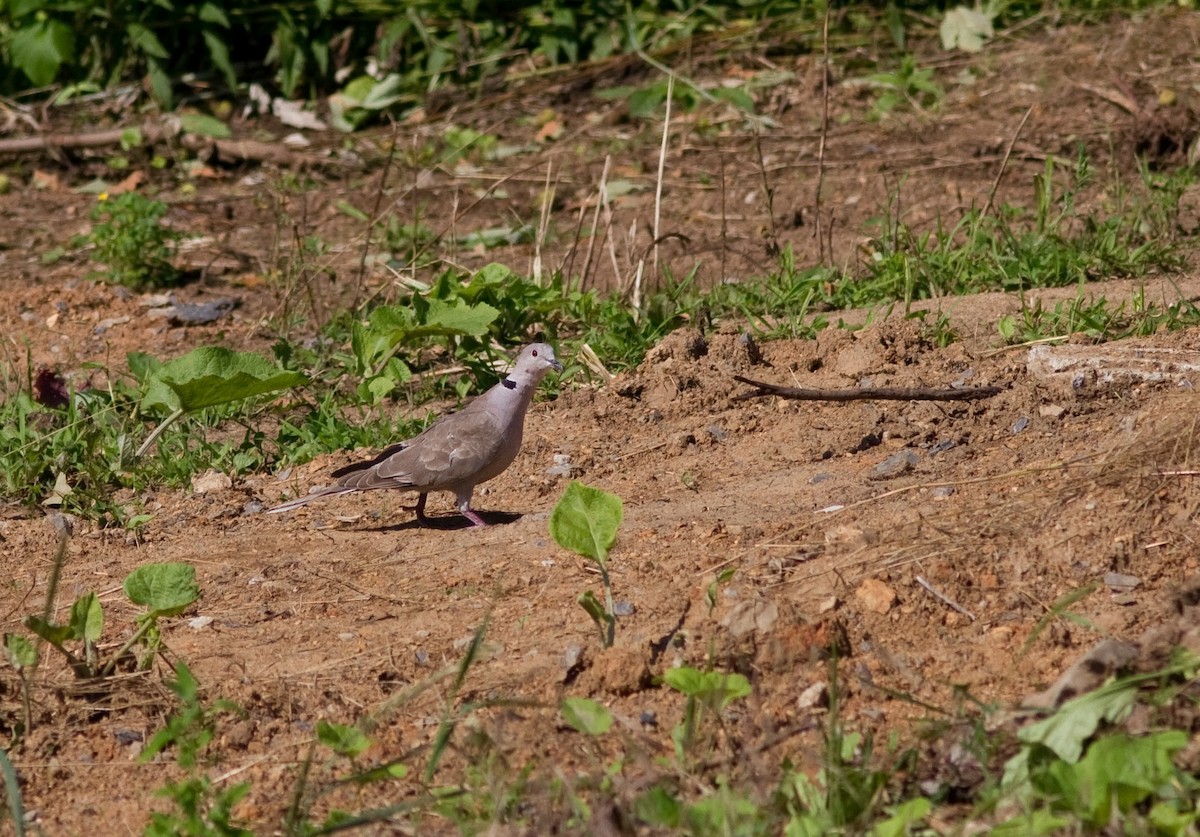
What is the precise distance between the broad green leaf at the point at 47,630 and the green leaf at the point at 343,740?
2.25ft

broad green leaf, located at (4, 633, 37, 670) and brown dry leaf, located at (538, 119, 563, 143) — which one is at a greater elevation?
broad green leaf, located at (4, 633, 37, 670)

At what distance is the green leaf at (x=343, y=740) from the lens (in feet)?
10.5

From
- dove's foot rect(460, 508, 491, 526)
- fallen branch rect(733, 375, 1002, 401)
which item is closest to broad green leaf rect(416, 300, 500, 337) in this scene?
dove's foot rect(460, 508, 491, 526)

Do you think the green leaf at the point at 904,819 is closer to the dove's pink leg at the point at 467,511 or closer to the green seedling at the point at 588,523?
the green seedling at the point at 588,523

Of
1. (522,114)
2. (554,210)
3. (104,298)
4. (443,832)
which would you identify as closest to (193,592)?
(443,832)

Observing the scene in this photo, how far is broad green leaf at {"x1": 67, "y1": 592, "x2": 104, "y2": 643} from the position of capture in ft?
11.8

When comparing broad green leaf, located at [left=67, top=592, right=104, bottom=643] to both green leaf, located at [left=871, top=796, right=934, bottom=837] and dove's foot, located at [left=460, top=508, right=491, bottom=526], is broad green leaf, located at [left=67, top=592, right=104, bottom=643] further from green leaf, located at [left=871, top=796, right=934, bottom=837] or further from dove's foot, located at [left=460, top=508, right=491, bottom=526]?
green leaf, located at [left=871, top=796, right=934, bottom=837]

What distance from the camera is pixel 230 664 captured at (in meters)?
3.82

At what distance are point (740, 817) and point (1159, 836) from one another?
30.1 inches

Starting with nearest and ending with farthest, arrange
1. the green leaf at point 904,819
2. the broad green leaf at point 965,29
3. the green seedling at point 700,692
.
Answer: the green leaf at point 904,819 < the green seedling at point 700,692 < the broad green leaf at point 965,29

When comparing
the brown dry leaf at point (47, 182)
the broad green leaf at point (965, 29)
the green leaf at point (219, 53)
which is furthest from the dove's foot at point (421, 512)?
the broad green leaf at point (965, 29)

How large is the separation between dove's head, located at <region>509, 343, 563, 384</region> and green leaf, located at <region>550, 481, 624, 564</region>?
1445 millimetres

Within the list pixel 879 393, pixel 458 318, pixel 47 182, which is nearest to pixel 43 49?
pixel 47 182

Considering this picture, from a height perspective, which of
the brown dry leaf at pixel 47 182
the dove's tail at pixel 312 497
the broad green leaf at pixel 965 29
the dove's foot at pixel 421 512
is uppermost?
the broad green leaf at pixel 965 29
